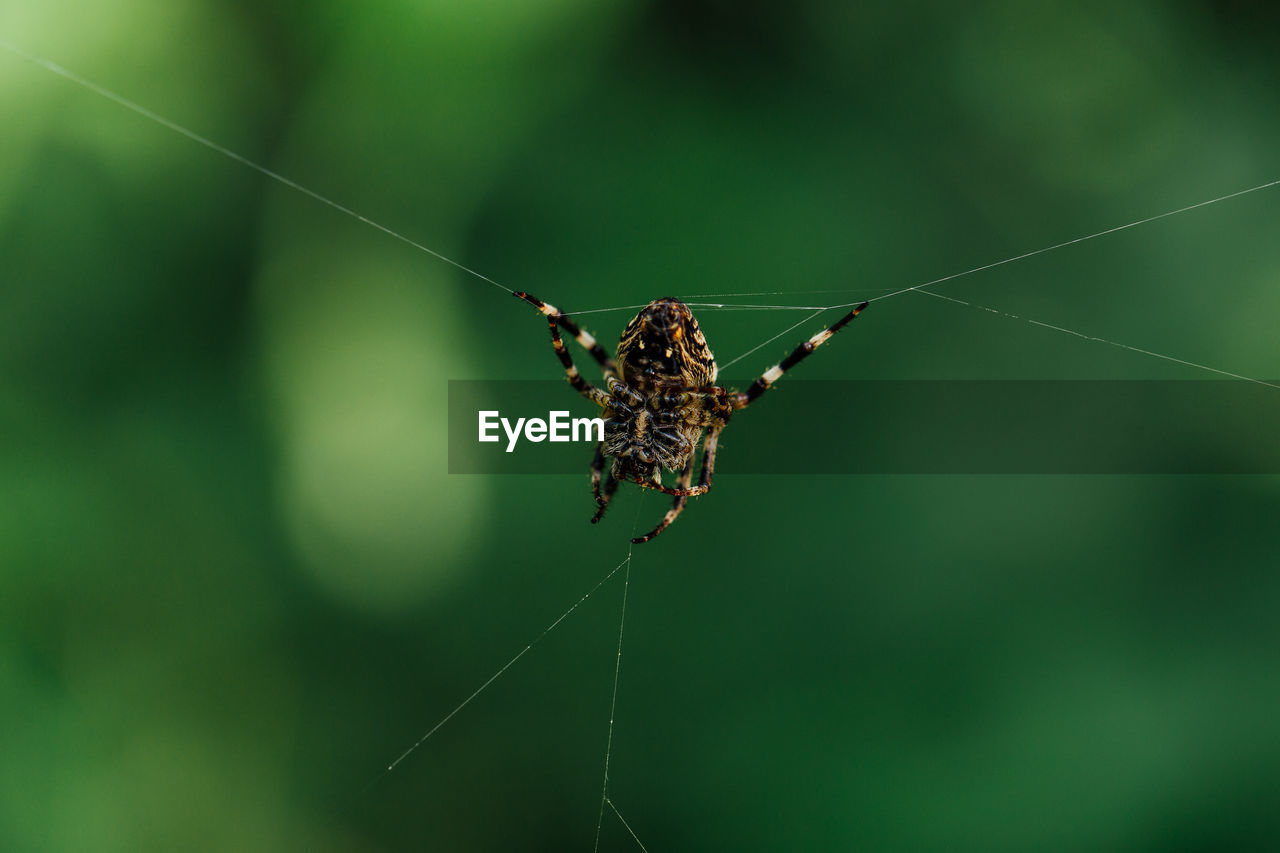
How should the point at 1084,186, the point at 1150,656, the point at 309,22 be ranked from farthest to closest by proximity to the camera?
1. the point at 1084,186
2. the point at 309,22
3. the point at 1150,656

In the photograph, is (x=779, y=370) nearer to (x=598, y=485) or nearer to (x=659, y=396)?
(x=659, y=396)

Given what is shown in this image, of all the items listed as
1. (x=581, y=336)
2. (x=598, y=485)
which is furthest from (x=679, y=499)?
(x=581, y=336)

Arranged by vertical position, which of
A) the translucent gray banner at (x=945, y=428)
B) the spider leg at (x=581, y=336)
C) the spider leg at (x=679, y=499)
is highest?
the spider leg at (x=581, y=336)

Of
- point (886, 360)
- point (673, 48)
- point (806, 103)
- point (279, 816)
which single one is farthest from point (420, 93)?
point (279, 816)

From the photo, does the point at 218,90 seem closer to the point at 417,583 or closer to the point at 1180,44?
the point at 417,583

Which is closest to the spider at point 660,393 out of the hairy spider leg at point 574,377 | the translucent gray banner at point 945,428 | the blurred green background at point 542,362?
the hairy spider leg at point 574,377

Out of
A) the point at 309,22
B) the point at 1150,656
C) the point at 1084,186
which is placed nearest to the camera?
the point at 1150,656

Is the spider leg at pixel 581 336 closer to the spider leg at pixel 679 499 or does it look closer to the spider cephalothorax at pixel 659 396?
the spider cephalothorax at pixel 659 396
